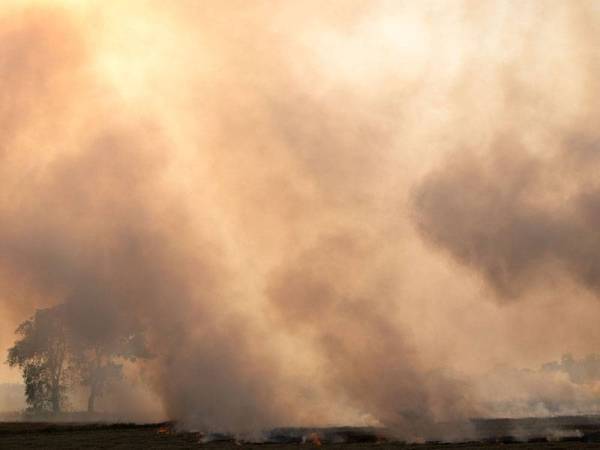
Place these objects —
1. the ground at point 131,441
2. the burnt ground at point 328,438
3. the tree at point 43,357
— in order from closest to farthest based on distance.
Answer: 1. the ground at point 131,441
2. the burnt ground at point 328,438
3. the tree at point 43,357

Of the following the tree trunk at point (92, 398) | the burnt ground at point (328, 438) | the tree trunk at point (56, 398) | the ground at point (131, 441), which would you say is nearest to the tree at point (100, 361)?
the tree trunk at point (92, 398)

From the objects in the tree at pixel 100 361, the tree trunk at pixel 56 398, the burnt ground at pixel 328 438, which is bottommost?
the burnt ground at pixel 328 438

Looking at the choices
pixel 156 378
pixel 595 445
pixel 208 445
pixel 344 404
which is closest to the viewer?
pixel 595 445

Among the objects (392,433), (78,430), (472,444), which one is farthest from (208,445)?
Result: (78,430)

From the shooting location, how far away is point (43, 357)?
158500 mm

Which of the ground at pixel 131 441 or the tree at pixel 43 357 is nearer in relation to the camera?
the ground at pixel 131 441

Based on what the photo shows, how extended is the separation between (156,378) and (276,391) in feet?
92.6

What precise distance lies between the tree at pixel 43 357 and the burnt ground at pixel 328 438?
38.3m

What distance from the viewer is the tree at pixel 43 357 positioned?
157m

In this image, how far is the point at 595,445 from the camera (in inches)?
2717

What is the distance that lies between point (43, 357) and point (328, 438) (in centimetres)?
8895

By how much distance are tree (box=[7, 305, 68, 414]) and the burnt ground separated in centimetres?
3827

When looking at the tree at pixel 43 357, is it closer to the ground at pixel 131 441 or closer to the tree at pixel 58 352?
the tree at pixel 58 352

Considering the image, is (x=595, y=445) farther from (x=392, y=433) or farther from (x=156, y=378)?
(x=156, y=378)
